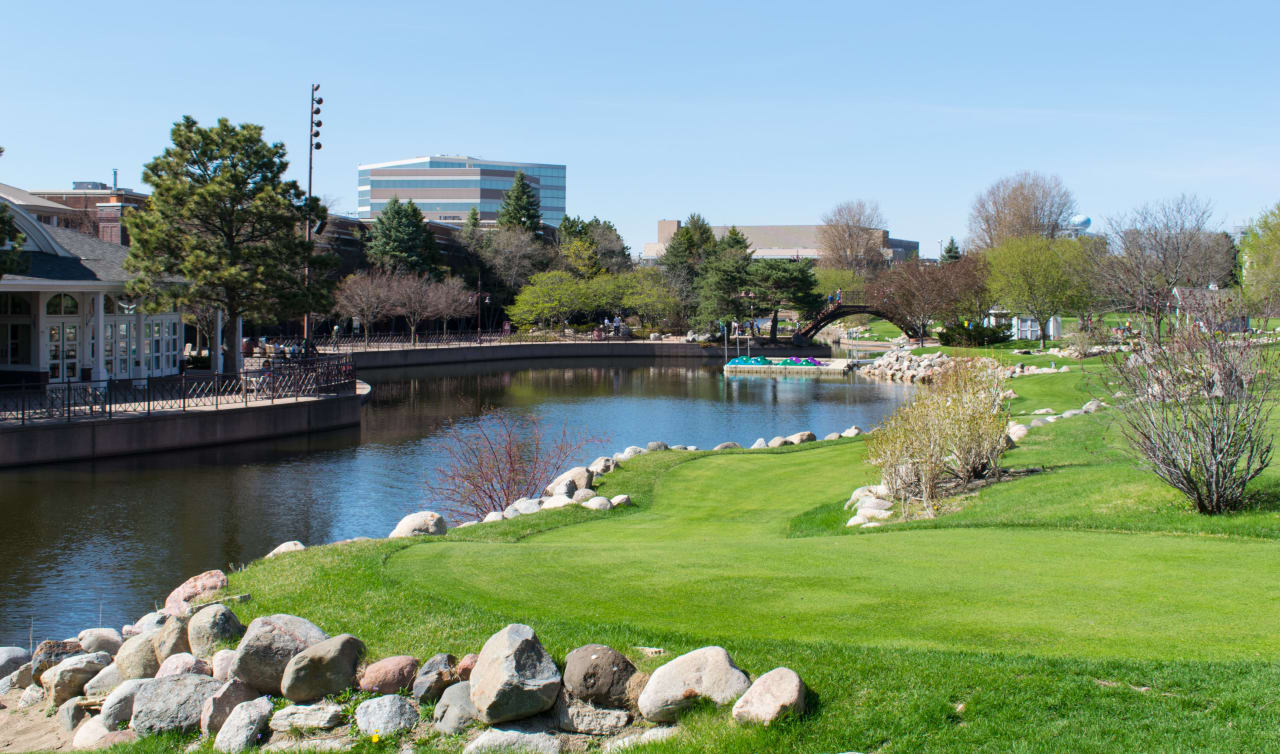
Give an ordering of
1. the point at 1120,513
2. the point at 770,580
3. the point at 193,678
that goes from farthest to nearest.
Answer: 1. the point at 1120,513
2. the point at 770,580
3. the point at 193,678

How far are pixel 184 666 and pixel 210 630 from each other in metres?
0.73

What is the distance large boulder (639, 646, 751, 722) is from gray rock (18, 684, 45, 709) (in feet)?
19.9

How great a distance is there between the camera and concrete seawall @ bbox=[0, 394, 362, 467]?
25391mm

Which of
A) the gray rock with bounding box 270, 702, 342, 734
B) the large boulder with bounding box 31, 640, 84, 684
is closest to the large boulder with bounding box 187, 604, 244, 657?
the large boulder with bounding box 31, 640, 84, 684

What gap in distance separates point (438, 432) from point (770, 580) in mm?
26255

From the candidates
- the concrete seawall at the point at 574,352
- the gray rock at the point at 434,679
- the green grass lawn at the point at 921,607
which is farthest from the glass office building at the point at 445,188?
the gray rock at the point at 434,679

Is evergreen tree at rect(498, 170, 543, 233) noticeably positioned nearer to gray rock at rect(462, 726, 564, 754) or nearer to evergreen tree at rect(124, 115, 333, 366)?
evergreen tree at rect(124, 115, 333, 366)

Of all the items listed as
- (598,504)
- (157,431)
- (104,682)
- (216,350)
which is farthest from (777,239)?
(104,682)

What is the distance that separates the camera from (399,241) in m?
76.6

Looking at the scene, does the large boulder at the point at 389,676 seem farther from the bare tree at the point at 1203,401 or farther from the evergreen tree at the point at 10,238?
the evergreen tree at the point at 10,238

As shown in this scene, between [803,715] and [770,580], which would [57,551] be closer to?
[770,580]

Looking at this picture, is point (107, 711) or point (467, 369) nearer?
point (107, 711)

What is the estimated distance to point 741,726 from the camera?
260 inches

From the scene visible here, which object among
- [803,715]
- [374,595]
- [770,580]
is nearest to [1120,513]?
[770,580]
